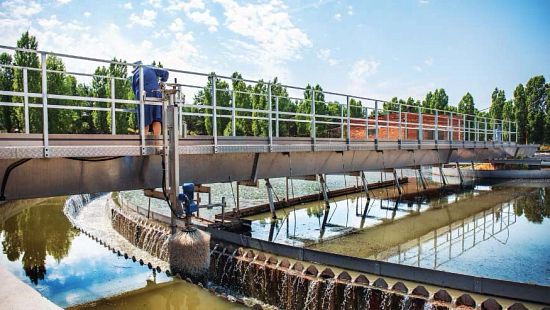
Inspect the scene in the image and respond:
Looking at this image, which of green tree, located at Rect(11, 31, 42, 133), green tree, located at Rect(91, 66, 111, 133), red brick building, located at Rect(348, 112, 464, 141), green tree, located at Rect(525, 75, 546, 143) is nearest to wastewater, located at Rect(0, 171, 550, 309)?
red brick building, located at Rect(348, 112, 464, 141)

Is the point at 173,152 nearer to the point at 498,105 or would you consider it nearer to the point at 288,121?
the point at 288,121

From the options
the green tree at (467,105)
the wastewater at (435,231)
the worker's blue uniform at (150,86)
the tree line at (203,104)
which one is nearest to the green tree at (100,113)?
the tree line at (203,104)

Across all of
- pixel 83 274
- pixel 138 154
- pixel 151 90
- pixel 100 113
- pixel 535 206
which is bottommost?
pixel 83 274

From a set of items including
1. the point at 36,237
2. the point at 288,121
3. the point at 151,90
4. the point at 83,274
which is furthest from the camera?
the point at 288,121

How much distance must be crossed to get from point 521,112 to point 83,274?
52.0 meters

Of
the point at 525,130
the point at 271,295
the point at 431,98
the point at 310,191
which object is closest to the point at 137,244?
the point at 271,295

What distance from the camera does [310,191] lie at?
75.0 feet

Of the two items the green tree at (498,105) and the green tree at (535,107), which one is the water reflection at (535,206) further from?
the green tree at (498,105)

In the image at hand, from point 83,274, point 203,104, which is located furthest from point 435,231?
point 203,104

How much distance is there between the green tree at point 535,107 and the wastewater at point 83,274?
49.4 m

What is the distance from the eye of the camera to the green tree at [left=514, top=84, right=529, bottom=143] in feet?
160

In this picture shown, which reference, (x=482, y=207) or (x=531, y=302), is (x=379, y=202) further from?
(x=531, y=302)

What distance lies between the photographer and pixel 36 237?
45.1 feet

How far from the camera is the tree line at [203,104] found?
3064 cm
